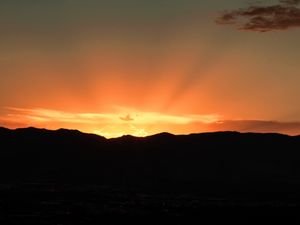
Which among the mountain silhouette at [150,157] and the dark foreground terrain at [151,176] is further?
the mountain silhouette at [150,157]

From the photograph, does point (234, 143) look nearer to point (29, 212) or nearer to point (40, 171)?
point (40, 171)

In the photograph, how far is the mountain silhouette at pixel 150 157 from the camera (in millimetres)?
132500

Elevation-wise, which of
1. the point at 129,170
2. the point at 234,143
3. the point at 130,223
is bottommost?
the point at 130,223

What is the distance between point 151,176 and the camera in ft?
429

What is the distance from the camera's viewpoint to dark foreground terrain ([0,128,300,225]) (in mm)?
56119

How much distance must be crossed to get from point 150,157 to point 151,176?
86.1ft

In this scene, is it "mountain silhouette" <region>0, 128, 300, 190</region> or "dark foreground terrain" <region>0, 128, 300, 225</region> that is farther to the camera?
"mountain silhouette" <region>0, 128, 300, 190</region>

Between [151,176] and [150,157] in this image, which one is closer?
[151,176]

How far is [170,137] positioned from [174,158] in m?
22.9

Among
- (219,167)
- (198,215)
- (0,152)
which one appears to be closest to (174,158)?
(219,167)

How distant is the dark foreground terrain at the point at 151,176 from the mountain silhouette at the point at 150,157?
0.92 ft

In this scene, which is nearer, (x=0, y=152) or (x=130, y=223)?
(x=130, y=223)

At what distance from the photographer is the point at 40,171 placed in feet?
449

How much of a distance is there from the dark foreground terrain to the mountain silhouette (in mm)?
281
